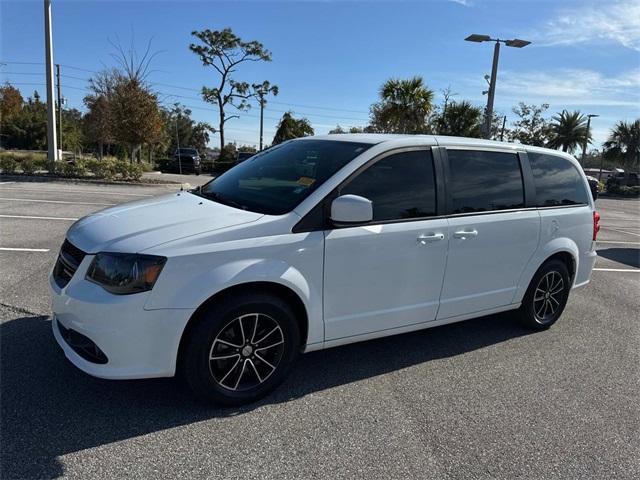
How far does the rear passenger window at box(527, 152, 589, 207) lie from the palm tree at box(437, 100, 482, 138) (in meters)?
21.7

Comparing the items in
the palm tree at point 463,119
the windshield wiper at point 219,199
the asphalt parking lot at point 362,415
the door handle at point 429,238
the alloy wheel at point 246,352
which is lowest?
the asphalt parking lot at point 362,415

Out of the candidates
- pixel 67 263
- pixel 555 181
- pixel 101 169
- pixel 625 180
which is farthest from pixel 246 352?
pixel 625 180

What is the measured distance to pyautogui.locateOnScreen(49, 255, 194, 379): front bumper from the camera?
9.38 feet

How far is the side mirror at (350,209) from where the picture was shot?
3.27 metres

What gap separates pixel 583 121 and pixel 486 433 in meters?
45.7

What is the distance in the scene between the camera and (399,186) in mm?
3818

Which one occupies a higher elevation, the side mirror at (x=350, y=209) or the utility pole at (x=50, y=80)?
the utility pole at (x=50, y=80)

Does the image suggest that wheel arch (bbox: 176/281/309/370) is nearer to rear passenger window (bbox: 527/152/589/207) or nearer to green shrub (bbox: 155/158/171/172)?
rear passenger window (bbox: 527/152/589/207)

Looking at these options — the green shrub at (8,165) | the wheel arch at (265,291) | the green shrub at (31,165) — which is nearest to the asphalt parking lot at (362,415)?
the wheel arch at (265,291)

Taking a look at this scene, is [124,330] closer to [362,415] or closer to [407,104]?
[362,415]

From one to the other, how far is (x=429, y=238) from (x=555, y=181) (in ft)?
6.46

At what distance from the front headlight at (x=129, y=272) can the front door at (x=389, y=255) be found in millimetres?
1113

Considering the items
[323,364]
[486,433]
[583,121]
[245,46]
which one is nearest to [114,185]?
[323,364]

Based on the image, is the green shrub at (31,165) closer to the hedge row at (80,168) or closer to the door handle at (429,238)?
the hedge row at (80,168)
